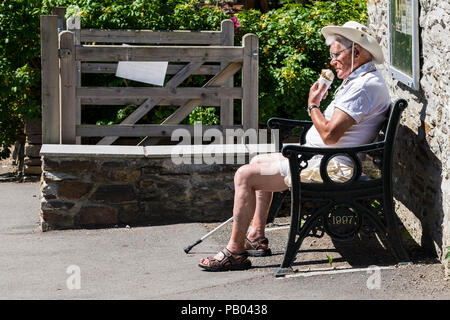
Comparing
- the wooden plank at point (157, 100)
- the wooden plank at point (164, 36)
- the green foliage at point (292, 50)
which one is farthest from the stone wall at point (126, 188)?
the green foliage at point (292, 50)

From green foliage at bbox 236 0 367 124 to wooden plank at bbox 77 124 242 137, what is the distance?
5.19ft

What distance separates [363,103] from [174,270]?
156cm

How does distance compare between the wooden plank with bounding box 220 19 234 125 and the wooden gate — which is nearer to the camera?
the wooden gate

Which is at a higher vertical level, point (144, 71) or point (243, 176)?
point (144, 71)

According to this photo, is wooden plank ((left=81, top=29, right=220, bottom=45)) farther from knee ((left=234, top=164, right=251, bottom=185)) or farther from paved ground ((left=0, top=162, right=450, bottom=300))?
knee ((left=234, top=164, right=251, bottom=185))

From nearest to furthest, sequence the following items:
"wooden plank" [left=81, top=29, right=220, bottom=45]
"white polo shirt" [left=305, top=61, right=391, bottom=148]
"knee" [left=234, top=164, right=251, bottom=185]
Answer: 1. "white polo shirt" [left=305, top=61, right=391, bottom=148]
2. "knee" [left=234, top=164, right=251, bottom=185]
3. "wooden plank" [left=81, top=29, right=220, bottom=45]

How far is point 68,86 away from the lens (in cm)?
693

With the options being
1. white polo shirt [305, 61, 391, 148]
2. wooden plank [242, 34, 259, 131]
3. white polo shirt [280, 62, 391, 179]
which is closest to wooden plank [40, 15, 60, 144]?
wooden plank [242, 34, 259, 131]

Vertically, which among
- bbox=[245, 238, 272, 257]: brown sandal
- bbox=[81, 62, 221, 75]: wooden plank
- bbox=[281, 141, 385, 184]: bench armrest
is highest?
bbox=[81, 62, 221, 75]: wooden plank

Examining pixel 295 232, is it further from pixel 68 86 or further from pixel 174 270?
pixel 68 86

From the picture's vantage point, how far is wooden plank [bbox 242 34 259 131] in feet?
23.4

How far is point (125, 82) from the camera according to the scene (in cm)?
894

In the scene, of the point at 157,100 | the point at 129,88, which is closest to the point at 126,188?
the point at 129,88

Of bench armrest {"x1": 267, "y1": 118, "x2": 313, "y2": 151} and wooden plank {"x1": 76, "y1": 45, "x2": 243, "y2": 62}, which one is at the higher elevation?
wooden plank {"x1": 76, "y1": 45, "x2": 243, "y2": 62}
